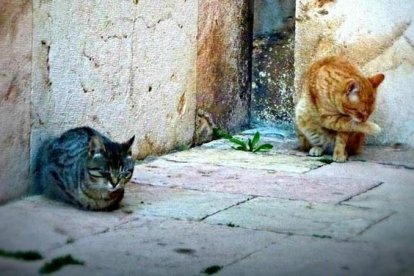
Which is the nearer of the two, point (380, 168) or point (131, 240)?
point (131, 240)

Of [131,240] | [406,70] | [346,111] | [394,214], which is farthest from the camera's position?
[406,70]

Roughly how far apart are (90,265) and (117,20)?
7.49 ft

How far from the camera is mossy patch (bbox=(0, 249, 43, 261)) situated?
3428 millimetres

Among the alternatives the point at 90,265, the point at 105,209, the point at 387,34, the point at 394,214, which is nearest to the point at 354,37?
the point at 387,34

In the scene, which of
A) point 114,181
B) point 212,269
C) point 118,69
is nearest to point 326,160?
point 118,69

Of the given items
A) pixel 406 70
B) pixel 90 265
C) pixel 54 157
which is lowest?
pixel 90 265

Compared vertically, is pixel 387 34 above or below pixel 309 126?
above

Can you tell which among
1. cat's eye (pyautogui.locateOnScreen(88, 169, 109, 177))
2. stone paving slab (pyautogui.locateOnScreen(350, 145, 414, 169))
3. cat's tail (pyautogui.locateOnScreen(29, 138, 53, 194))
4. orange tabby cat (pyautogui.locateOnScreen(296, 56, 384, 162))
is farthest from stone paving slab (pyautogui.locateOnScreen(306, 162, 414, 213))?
cat's tail (pyautogui.locateOnScreen(29, 138, 53, 194))

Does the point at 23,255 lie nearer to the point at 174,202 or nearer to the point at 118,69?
the point at 174,202

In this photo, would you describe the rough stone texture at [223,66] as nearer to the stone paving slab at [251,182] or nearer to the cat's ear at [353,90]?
the stone paving slab at [251,182]

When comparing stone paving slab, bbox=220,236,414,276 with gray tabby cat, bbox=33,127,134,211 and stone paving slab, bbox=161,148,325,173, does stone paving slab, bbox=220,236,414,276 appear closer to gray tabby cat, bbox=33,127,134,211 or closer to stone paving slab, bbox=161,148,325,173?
gray tabby cat, bbox=33,127,134,211

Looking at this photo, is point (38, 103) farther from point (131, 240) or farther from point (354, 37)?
point (354, 37)

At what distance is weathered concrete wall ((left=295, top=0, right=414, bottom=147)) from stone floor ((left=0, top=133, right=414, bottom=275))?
0.73 meters

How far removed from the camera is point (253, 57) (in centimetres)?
727
